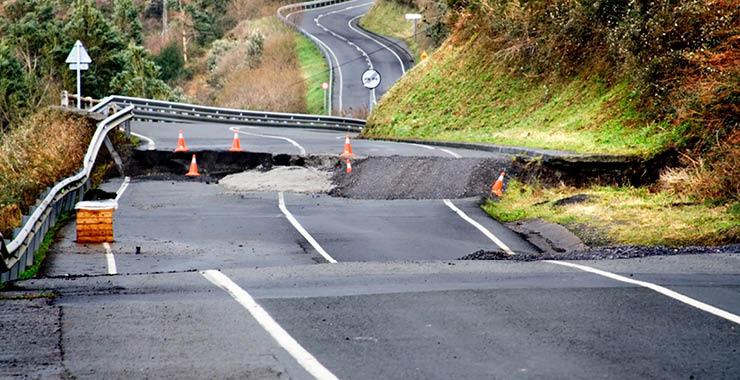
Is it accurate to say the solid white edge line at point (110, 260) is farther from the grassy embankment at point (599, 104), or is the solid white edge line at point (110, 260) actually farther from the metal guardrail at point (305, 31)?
the metal guardrail at point (305, 31)

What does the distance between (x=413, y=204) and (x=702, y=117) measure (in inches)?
260

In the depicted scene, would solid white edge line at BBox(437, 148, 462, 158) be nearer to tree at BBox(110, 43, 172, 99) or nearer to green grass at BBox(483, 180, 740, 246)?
green grass at BBox(483, 180, 740, 246)

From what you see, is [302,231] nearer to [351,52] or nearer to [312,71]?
[312,71]

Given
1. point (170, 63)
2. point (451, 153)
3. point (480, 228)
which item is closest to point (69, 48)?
point (170, 63)

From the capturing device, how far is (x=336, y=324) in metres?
9.22

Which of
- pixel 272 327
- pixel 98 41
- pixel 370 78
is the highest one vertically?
pixel 272 327

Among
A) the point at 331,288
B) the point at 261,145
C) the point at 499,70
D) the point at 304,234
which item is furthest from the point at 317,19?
the point at 331,288

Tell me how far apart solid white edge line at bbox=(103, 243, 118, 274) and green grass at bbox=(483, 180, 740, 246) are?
7759mm

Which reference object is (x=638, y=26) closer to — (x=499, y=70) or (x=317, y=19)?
(x=499, y=70)

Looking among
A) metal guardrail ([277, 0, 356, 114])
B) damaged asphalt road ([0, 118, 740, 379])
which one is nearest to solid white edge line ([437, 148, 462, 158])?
damaged asphalt road ([0, 118, 740, 379])

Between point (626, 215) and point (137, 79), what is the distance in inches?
2402

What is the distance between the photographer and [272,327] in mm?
9086

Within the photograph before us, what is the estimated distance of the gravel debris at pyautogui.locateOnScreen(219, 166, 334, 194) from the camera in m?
27.7

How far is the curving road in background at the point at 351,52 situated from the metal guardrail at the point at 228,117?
7278 mm
